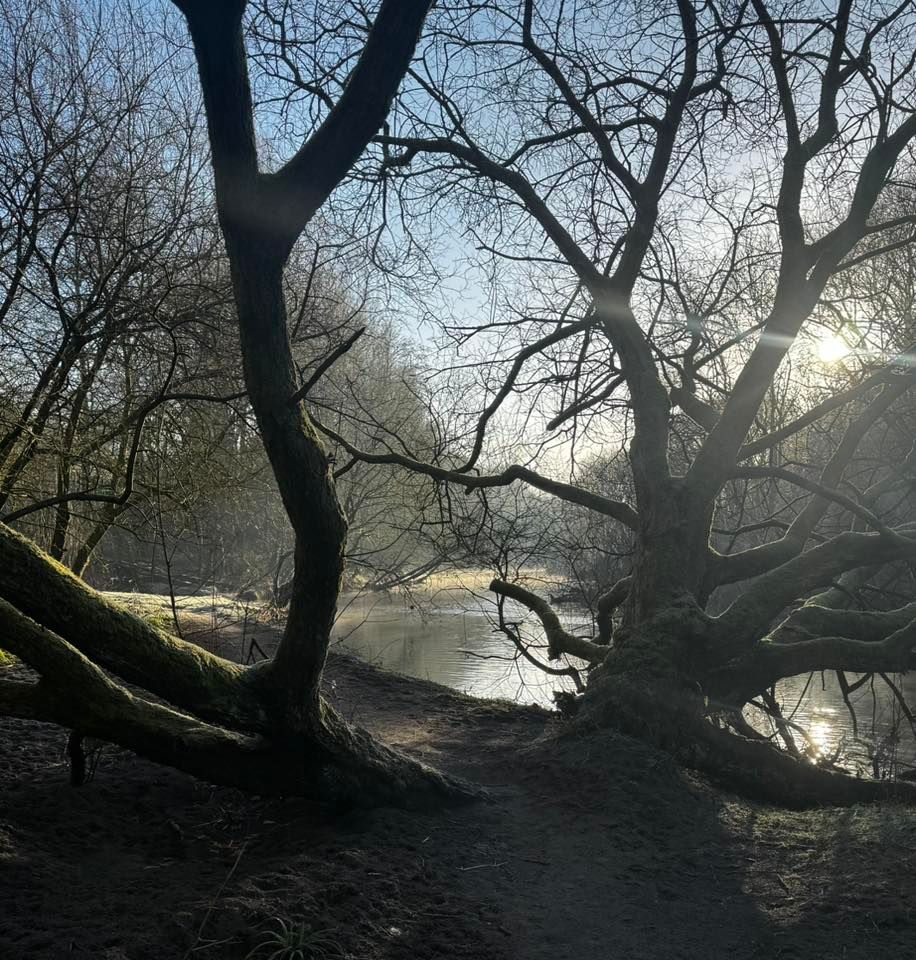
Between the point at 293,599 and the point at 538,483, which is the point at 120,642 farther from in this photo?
the point at 538,483

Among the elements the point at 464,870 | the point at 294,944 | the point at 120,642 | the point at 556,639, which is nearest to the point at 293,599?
the point at 120,642

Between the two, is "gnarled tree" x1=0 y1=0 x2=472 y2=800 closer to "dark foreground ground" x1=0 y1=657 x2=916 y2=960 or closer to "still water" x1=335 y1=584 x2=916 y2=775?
"dark foreground ground" x1=0 y1=657 x2=916 y2=960

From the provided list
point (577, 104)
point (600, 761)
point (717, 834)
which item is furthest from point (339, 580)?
point (577, 104)

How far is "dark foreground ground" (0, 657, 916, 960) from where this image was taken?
3.26 m

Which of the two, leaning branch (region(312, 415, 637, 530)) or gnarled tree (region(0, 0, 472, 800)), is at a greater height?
leaning branch (region(312, 415, 637, 530))

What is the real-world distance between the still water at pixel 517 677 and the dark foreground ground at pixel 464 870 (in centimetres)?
243

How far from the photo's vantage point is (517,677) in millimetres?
14555

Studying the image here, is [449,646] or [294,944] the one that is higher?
[449,646]


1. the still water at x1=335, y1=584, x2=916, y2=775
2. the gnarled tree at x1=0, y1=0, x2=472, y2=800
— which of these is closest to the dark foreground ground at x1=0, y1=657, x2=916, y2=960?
the gnarled tree at x1=0, y1=0, x2=472, y2=800

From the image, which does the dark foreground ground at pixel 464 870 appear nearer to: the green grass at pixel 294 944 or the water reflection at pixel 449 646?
the green grass at pixel 294 944

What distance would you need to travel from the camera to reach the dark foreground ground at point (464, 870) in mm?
3258

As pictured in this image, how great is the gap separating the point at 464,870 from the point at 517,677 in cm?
1060

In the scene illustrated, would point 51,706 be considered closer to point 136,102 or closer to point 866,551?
point 866,551

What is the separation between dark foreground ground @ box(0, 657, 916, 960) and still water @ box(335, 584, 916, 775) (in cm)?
243
